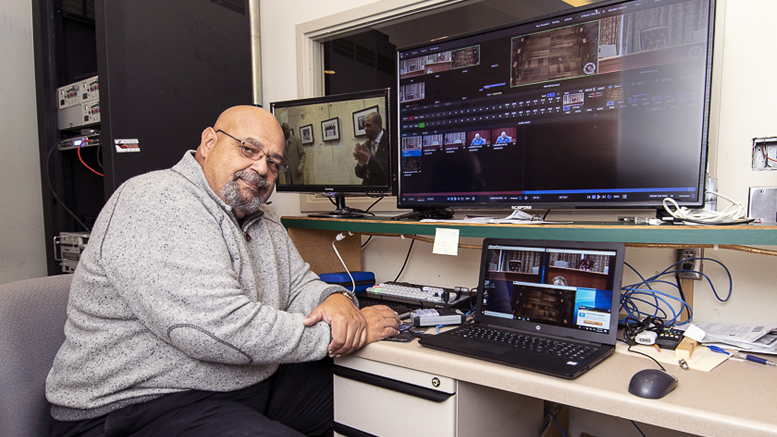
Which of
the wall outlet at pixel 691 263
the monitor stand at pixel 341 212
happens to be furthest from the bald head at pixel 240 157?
the wall outlet at pixel 691 263

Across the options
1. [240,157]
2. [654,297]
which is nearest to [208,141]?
[240,157]

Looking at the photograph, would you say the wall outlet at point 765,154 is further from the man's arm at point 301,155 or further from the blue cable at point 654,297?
the man's arm at point 301,155

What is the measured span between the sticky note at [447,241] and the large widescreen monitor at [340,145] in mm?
342

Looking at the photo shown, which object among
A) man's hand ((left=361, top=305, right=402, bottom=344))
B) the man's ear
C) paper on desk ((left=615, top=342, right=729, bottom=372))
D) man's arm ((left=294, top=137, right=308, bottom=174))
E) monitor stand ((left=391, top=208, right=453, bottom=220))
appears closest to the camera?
paper on desk ((left=615, top=342, right=729, bottom=372))

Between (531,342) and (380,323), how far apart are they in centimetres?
38

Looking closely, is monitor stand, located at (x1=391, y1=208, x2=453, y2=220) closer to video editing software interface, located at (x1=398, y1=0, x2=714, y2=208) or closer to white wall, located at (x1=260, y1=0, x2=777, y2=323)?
video editing software interface, located at (x1=398, y1=0, x2=714, y2=208)

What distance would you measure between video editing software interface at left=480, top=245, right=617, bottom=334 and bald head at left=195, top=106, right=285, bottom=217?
68cm

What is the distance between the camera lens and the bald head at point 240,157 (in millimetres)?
1213

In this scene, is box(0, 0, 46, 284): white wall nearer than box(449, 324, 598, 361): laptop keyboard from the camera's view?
No

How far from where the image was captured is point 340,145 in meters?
1.72

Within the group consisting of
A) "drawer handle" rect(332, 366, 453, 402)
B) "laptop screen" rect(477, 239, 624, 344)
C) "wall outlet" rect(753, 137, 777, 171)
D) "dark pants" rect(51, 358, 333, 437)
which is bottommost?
"dark pants" rect(51, 358, 333, 437)

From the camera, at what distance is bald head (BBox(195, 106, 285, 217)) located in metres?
1.21

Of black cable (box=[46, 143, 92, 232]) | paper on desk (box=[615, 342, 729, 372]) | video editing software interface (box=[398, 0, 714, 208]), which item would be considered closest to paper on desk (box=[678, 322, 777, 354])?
paper on desk (box=[615, 342, 729, 372])

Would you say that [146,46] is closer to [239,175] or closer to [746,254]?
[239,175]
